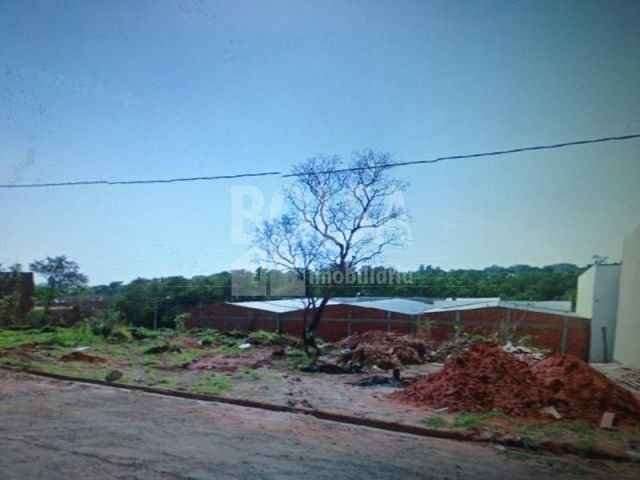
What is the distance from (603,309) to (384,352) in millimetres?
11541

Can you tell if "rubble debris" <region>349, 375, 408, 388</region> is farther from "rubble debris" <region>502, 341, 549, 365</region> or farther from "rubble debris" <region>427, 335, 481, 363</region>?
"rubble debris" <region>427, 335, 481, 363</region>

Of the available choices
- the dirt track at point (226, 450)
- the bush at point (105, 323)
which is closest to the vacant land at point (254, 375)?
the bush at point (105, 323)

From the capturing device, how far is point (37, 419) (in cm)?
658

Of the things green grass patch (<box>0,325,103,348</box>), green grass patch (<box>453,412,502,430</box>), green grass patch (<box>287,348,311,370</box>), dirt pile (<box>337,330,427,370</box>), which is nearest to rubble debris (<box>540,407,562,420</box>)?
green grass patch (<box>453,412,502,430</box>)

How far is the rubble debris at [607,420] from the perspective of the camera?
650cm

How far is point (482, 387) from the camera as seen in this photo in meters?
7.89

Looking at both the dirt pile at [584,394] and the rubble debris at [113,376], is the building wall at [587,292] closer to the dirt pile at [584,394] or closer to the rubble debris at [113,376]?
the dirt pile at [584,394]

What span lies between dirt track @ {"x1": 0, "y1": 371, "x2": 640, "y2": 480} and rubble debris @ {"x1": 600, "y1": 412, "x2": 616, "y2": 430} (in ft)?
4.60

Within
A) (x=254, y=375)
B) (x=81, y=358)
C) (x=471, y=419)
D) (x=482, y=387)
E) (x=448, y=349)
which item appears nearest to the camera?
(x=471, y=419)

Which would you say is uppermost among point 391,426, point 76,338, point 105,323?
point 391,426

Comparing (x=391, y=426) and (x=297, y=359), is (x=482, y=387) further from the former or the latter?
(x=297, y=359)

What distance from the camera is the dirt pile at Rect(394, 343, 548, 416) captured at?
7426 mm

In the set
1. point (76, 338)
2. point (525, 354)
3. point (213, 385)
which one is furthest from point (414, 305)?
point (213, 385)

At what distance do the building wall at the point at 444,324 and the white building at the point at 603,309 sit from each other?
35cm
